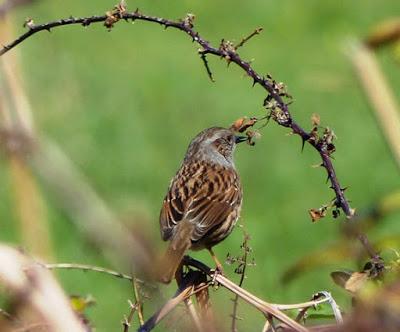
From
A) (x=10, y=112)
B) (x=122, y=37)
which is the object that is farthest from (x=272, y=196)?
(x=10, y=112)

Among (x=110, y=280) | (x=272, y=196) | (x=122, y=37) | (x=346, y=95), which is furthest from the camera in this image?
(x=122, y=37)

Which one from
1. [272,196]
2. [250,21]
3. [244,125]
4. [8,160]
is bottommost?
[8,160]

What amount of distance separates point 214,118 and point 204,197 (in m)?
8.98

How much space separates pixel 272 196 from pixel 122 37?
6.28 meters

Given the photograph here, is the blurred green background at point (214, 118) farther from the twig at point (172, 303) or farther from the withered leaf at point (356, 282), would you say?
the withered leaf at point (356, 282)

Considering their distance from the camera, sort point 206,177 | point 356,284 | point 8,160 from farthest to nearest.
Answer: point 206,177, point 356,284, point 8,160

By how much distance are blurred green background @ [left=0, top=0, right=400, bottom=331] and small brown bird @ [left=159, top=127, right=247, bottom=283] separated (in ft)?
8.63

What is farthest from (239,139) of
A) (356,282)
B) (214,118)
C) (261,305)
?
(214,118)

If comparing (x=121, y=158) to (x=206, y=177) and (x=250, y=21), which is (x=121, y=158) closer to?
(x=250, y=21)

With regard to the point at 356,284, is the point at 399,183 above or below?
above

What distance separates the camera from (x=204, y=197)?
231 inches

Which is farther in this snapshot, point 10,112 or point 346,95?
point 346,95

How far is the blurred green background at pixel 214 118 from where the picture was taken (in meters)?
11.2

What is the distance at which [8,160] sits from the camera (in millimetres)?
1672
